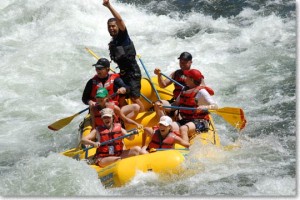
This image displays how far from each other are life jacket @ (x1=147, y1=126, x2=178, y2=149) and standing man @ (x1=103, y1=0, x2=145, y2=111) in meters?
0.76

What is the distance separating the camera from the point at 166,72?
10914 millimetres

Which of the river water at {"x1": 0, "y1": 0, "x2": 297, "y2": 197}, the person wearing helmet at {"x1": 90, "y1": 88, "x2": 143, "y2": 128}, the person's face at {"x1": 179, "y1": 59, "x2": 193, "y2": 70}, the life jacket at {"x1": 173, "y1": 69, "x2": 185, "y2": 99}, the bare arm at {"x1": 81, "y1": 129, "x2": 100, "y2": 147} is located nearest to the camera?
the river water at {"x1": 0, "y1": 0, "x2": 297, "y2": 197}

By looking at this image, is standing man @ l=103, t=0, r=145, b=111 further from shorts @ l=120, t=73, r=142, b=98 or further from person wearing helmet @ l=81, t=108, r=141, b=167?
person wearing helmet @ l=81, t=108, r=141, b=167

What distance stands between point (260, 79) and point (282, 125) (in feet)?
7.68

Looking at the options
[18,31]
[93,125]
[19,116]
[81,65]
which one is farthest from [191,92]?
[18,31]

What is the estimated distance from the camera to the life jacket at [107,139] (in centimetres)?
608

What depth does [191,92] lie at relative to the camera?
A: 665 centimetres

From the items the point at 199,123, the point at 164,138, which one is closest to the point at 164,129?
the point at 164,138

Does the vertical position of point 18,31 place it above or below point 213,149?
below

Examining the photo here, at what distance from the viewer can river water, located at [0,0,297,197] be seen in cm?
584

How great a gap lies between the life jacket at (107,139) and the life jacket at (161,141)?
1.15 ft

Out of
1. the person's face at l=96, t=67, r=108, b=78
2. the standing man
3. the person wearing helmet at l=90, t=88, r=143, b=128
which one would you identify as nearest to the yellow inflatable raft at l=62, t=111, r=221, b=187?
the person wearing helmet at l=90, t=88, r=143, b=128

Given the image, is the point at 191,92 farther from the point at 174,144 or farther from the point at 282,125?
the point at 282,125

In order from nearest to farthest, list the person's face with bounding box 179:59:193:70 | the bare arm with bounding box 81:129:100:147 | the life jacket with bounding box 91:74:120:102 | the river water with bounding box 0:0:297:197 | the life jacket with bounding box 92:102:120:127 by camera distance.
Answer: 1. the river water with bounding box 0:0:297:197
2. the bare arm with bounding box 81:129:100:147
3. the life jacket with bounding box 92:102:120:127
4. the life jacket with bounding box 91:74:120:102
5. the person's face with bounding box 179:59:193:70
